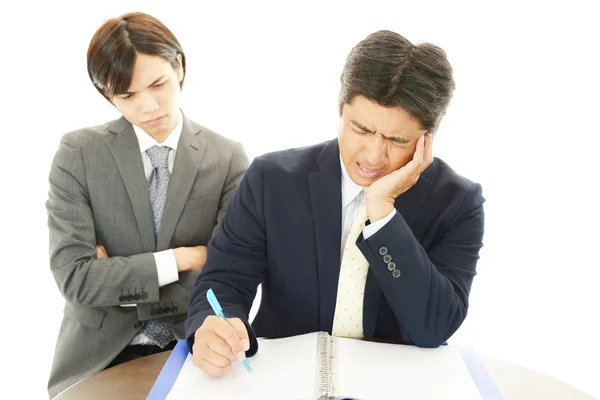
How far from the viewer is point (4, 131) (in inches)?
150

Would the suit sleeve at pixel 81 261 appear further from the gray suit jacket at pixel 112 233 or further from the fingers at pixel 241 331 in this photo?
the fingers at pixel 241 331

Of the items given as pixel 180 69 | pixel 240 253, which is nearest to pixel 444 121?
pixel 180 69

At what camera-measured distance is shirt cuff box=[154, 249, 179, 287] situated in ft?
7.25

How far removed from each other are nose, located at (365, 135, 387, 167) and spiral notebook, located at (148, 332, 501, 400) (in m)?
0.49

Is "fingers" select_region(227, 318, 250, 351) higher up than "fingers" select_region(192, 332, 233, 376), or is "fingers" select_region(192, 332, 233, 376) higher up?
"fingers" select_region(227, 318, 250, 351)

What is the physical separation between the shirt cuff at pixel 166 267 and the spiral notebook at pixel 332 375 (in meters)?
0.48

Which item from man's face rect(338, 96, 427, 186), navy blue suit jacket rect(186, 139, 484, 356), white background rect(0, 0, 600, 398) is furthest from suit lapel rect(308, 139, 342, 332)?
white background rect(0, 0, 600, 398)

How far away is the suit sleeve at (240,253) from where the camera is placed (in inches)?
75.6

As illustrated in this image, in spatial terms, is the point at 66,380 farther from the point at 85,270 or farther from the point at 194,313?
the point at 194,313

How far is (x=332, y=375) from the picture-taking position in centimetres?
154

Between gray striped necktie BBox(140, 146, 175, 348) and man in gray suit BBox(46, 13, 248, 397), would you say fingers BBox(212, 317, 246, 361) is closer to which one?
man in gray suit BBox(46, 13, 248, 397)

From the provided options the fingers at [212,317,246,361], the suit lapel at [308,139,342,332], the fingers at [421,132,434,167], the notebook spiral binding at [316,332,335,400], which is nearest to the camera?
the notebook spiral binding at [316,332,335,400]

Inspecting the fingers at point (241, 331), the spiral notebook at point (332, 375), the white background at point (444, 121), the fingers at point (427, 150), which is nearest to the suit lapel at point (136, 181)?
the spiral notebook at point (332, 375)

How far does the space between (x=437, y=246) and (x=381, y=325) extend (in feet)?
1.00
